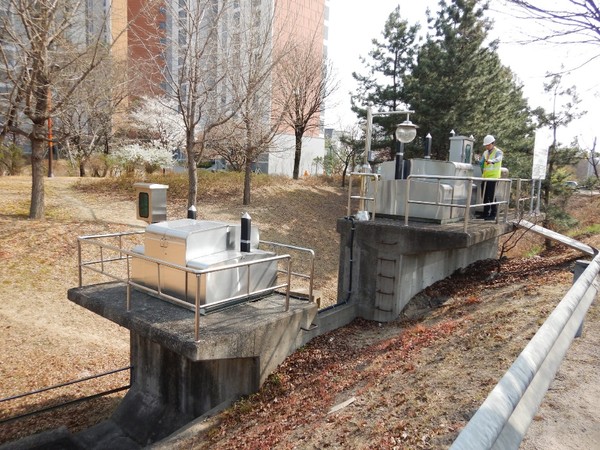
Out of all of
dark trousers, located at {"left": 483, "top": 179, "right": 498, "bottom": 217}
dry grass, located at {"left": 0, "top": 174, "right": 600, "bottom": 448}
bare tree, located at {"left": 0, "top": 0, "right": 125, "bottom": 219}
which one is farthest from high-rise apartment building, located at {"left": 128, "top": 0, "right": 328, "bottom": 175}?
dark trousers, located at {"left": 483, "top": 179, "right": 498, "bottom": 217}

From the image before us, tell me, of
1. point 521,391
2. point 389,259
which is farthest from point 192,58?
point 521,391

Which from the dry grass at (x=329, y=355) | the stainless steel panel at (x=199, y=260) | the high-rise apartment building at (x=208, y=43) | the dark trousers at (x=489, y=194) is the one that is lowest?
the dry grass at (x=329, y=355)

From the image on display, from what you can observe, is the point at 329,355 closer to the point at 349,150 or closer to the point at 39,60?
the point at 39,60

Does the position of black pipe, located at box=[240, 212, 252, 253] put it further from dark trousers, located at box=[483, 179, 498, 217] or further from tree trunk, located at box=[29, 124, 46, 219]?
tree trunk, located at box=[29, 124, 46, 219]

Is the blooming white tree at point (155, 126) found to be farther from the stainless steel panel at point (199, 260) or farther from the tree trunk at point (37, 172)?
the stainless steel panel at point (199, 260)

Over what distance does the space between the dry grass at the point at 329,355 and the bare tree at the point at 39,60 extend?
3.04 meters

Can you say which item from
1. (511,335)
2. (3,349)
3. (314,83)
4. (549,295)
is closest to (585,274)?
(511,335)

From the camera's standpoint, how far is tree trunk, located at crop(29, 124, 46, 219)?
13.7 m

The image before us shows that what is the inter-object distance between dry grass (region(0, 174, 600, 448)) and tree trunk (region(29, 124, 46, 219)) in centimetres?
52

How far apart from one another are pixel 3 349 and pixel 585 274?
393 inches

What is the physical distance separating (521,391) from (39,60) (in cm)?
1419

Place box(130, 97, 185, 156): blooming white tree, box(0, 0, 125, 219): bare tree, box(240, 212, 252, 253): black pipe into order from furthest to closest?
box(130, 97, 185, 156): blooming white tree
box(0, 0, 125, 219): bare tree
box(240, 212, 252, 253): black pipe

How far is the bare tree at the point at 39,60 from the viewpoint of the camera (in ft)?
39.9

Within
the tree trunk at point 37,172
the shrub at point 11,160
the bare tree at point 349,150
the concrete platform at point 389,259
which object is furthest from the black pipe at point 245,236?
the shrub at point 11,160
